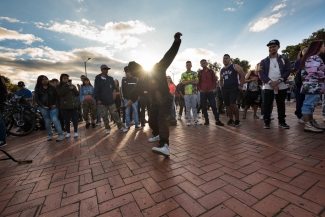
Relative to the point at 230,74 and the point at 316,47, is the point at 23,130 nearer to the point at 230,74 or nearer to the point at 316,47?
the point at 230,74

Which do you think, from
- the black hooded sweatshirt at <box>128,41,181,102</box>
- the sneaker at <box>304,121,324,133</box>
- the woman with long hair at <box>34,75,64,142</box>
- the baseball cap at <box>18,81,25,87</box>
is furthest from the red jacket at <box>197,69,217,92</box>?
the baseball cap at <box>18,81,25,87</box>

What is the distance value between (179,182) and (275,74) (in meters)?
3.69

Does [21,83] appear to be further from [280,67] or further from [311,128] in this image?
[311,128]

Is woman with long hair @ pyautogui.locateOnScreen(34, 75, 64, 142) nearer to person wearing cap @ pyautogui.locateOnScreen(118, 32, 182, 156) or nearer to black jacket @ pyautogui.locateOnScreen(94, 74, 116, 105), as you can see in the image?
black jacket @ pyautogui.locateOnScreen(94, 74, 116, 105)

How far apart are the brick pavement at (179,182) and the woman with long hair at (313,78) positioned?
56 cm

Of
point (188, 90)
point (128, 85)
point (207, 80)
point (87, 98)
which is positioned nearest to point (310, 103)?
point (207, 80)

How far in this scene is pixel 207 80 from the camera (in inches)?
199

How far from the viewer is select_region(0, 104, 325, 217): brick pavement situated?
143 centimetres

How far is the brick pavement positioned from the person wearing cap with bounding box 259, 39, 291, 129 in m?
1.14

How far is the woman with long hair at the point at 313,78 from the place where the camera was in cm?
331

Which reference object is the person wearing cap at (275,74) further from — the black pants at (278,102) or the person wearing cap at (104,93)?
the person wearing cap at (104,93)

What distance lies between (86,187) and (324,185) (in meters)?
2.53

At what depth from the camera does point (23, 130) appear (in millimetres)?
5988

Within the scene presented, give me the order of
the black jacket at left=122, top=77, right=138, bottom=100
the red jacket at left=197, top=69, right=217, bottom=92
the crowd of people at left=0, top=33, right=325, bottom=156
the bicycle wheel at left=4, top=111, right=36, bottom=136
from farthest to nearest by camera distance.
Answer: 1. the bicycle wheel at left=4, top=111, right=36, bottom=136
2. the black jacket at left=122, top=77, right=138, bottom=100
3. the red jacket at left=197, top=69, right=217, bottom=92
4. the crowd of people at left=0, top=33, right=325, bottom=156
